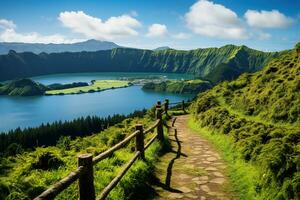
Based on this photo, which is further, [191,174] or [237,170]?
[237,170]

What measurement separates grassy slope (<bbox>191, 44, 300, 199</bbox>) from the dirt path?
1.12 m

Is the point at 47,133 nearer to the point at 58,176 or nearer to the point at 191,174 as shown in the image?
the point at 191,174

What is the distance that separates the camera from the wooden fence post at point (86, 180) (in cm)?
681

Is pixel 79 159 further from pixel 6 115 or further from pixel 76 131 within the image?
pixel 6 115

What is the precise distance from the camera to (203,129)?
23.5 m

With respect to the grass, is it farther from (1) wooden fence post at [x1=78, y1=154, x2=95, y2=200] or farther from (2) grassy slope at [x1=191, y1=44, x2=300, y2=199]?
(1) wooden fence post at [x1=78, y1=154, x2=95, y2=200]

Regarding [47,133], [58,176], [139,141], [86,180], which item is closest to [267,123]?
[139,141]

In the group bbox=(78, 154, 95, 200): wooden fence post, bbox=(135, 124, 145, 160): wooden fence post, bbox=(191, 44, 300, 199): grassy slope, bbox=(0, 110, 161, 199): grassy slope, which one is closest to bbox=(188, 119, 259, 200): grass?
bbox=(191, 44, 300, 199): grassy slope

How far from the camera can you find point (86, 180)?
6.90 metres

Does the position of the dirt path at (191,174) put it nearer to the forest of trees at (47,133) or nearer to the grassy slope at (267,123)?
the grassy slope at (267,123)

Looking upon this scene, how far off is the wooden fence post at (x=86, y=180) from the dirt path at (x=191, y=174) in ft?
9.86

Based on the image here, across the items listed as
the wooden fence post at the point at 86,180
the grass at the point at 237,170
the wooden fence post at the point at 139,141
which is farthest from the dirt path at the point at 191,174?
the wooden fence post at the point at 86,180

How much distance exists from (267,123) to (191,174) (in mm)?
8624

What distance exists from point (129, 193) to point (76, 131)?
111232 millimetres
